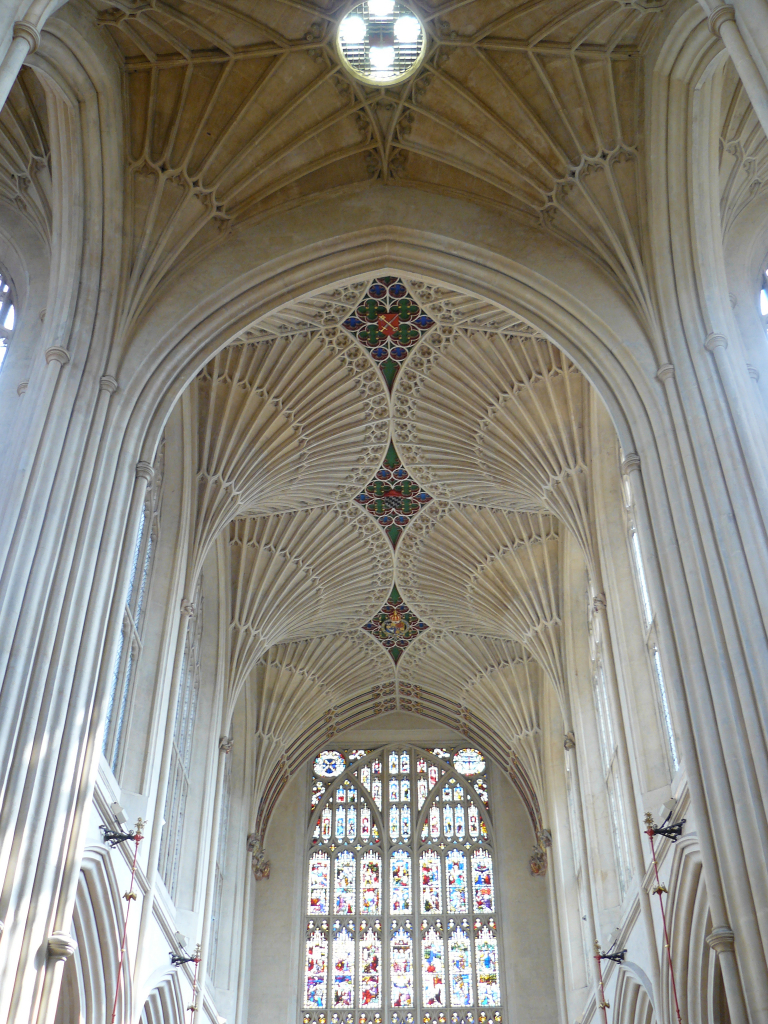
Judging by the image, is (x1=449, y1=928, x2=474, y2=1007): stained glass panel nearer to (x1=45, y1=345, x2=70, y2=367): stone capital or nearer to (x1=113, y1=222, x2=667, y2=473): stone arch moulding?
(x1=113, y1=222, x2=667, y2=473): stone arch moulding

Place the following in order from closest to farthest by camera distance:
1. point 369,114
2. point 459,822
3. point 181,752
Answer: point 369,114, point 181,752, point 459,822

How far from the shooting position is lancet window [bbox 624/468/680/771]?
14156mm

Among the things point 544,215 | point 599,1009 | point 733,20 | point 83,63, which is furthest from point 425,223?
point 599,1009

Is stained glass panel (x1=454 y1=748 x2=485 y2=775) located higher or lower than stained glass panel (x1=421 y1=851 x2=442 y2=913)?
higher

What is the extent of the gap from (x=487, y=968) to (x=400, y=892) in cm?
251

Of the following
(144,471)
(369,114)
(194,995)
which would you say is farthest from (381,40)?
(194,995)

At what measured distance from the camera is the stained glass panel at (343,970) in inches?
917

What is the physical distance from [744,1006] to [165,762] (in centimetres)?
889

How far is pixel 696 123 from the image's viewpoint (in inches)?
512

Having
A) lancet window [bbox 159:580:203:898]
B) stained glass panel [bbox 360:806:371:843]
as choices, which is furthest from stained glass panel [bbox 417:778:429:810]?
lancet window [bbox 159:580:203:898]

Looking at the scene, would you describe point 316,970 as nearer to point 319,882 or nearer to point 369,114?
point 319,882

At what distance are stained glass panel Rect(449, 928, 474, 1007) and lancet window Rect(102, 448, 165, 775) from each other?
1220cm

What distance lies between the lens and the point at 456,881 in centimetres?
2472

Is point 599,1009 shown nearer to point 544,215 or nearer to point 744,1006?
point 744,1006
